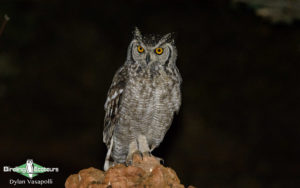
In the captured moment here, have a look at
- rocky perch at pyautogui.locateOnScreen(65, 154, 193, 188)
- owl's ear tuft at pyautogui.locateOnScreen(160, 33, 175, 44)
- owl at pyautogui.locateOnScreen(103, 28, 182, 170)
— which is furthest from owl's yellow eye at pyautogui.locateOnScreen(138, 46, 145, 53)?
rocky perch at pyautogui.locateOnScreen(65, 154, 193, 188)

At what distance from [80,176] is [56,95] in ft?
10.8

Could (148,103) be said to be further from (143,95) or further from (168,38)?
(168,38)

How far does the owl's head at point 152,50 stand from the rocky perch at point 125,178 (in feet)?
3.11

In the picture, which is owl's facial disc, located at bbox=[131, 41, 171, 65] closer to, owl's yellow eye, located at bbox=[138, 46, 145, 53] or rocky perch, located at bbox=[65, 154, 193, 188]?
owl's yellow eye, located at bbox=[138, 46, 145, 53]

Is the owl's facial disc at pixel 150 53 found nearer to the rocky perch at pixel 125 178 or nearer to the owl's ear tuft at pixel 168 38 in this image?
the owl's ear tuft at pixel 168 38

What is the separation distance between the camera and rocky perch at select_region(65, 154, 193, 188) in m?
2.24

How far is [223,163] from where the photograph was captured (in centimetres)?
541

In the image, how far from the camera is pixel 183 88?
533 centimetres

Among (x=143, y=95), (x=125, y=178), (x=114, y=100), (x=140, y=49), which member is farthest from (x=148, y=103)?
(x=125, y=178)

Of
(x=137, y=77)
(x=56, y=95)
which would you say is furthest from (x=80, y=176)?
(x=56, y=95)

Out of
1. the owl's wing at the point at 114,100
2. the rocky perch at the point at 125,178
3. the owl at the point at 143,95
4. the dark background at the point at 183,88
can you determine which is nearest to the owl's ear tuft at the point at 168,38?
the owl at the point at 143,95

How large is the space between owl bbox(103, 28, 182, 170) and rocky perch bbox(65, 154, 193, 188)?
2.50ft

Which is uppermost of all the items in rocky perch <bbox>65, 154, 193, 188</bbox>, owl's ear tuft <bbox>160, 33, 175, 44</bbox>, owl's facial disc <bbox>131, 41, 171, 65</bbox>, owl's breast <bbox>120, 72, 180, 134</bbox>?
owl's ear tuft <bbox>160, 33, 175, 44</bbox>

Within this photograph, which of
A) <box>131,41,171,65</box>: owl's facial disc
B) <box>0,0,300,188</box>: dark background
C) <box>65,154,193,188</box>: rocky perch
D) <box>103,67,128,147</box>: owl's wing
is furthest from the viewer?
<box>0,0,300,188</box>: dark background
